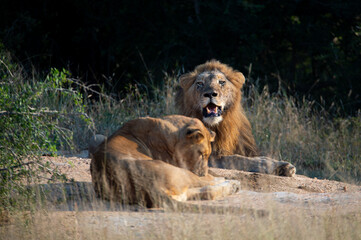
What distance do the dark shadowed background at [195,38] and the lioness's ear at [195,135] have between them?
6983mm

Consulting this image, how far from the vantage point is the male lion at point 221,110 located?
24.1 feet

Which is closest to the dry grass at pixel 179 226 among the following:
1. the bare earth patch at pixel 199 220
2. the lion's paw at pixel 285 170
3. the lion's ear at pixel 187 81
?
the bare earth patch at pixel 199 220

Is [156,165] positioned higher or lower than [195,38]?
higher

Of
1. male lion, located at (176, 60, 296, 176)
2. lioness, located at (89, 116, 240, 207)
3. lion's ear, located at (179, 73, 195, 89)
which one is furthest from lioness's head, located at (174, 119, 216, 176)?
lion's ear, located at (179, 73, 195, 89)

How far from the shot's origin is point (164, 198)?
4.45 meters

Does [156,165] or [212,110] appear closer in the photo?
[156,165]

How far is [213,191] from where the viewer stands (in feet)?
16.1

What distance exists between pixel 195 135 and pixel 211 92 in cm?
245

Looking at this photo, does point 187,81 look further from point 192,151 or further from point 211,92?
point 192,151

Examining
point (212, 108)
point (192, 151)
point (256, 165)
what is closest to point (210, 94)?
point (212, 108)

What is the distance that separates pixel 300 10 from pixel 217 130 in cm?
651

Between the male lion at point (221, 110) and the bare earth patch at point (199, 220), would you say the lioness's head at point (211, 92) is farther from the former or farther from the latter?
the bare earth patch at point (199, 220)

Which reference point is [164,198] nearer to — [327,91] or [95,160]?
[95,160]

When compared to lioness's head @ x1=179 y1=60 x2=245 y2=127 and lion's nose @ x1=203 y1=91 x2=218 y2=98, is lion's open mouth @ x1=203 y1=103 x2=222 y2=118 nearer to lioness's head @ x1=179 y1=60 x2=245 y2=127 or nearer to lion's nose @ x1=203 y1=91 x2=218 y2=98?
lioness's head @ x1=179 y1=60 x2=245 y2=127
